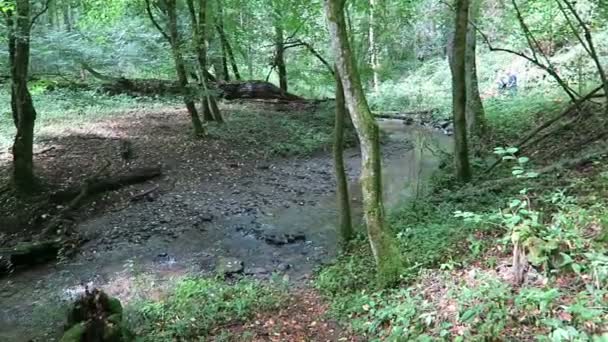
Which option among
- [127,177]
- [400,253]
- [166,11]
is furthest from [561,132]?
[166,11]

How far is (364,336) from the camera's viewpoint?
5.58 metres

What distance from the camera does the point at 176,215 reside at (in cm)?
1144

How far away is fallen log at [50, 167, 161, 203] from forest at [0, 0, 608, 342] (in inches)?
1.6

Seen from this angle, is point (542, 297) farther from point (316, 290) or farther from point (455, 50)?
point (455, 50)

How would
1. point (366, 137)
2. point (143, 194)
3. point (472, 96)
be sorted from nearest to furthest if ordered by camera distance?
1. point (366, 137)
2. point (143, 194)
3. point (472, 96)

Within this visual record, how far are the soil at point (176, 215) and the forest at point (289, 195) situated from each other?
6cm

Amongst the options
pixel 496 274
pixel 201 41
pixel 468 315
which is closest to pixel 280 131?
pixel 201 41

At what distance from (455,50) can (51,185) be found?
31.5 ft

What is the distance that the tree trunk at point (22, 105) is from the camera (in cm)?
1067

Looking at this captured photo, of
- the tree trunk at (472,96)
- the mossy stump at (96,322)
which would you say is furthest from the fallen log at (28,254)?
the tree trunk at (472,96)

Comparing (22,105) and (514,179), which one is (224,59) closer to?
(22,105)

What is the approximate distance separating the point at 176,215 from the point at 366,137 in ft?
21.1

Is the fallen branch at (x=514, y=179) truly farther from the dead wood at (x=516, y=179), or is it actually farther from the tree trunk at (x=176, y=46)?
the tree trunk at (x=176, y=46)

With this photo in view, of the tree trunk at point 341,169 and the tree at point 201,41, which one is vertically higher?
the tree at point 201,41
